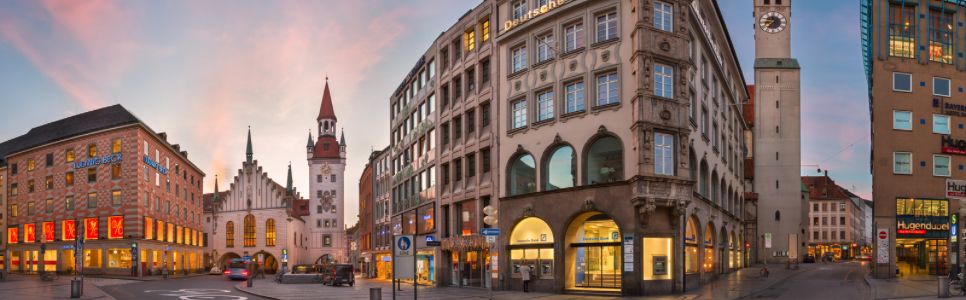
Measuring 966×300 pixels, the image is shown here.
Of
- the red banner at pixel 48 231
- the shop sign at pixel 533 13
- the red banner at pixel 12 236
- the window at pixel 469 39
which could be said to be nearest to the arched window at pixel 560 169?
the shop sign at pixel 533 13

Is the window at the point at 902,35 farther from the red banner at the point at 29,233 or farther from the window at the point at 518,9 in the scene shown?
the red banner at the point at 29,233

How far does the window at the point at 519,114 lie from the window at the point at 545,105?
44.2 inches

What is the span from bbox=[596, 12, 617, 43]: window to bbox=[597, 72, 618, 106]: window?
5.35ft

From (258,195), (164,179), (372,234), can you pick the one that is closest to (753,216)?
(372,234)

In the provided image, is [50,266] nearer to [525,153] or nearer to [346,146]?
[525,153]

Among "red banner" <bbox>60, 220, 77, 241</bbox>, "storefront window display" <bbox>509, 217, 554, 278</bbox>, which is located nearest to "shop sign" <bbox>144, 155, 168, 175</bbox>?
"red banner" <bbox>60, 220, 77, 241</bbox>

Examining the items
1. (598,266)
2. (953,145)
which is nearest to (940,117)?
(953,145)

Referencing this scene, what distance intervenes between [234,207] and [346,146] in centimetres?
2955

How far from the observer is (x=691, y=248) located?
40.2m

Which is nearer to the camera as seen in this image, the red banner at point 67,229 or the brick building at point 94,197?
the brick building at point 94,197

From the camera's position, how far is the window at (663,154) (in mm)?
34094

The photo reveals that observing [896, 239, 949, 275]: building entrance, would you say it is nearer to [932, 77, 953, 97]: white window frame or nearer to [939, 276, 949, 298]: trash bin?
[932, 77, 953, 97]: white window frame

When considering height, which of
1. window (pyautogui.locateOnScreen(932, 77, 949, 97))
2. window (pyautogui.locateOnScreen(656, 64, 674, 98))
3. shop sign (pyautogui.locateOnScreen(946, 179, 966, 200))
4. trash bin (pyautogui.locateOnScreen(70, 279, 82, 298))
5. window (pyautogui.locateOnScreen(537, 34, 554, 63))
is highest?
window (pyautogui.locateOnScreen(537, 34, 554, 63))

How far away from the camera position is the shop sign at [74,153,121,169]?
2965 inches
